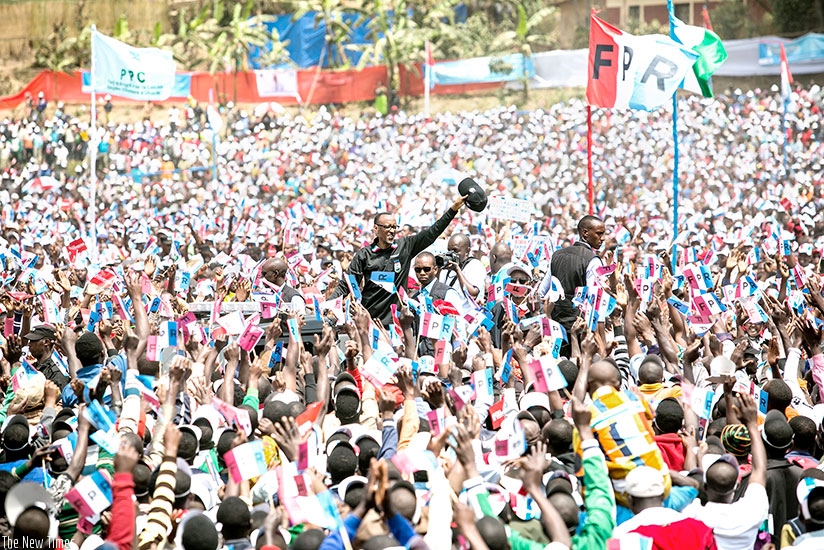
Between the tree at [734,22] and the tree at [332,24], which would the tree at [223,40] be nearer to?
the tree at [332,24]

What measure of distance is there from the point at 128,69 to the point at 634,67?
8.43 m

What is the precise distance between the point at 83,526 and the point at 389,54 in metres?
40.6

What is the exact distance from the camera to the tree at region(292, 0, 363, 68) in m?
46.9

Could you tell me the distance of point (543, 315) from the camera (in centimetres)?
847

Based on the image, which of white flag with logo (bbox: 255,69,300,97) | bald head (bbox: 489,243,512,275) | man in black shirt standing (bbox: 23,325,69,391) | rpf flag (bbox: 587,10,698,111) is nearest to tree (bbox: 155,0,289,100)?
white flag with logo (bbox: 255,69,300,97)

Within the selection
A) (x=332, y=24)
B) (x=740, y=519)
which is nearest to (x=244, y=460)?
(x=740, y=519)

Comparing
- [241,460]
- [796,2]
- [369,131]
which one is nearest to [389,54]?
[369,131]

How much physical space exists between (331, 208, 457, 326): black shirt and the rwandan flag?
7.38 meters

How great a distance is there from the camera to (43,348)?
8.11m

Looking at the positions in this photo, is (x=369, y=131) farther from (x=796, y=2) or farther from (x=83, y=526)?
(x=83, y=526)

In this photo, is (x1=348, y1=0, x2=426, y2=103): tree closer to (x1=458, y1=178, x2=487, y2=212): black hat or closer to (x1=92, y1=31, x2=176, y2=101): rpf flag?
(x1=92, y1=31, x2=176, y2=101): rpf flag

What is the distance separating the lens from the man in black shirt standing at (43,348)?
7.98 meters

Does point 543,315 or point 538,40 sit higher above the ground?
point 538,40

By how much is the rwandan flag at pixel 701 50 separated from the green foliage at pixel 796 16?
28187 mm
